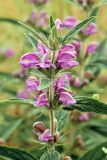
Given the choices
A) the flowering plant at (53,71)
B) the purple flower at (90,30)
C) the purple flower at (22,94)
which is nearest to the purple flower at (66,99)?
the flowering plant at (53,71)

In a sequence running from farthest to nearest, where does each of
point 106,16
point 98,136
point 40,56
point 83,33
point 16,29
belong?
1. point 106,16
2. point 16,29
3. point 98,136
4. point 83,33
5. point 40,56

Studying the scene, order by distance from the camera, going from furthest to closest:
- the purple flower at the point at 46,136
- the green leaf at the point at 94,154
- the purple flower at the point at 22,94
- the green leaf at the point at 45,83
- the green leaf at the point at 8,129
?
the purple flower at the point at 22,94
the green leaf at the point at 8,129
the green leaf at the point at 94,154
the purple flower at the point at 46,136
the green leaf at the point at 45,83

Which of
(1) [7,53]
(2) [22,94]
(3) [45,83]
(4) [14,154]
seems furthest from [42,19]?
(3) [45,83]

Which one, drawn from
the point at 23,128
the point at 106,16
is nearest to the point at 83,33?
the point at 23,128

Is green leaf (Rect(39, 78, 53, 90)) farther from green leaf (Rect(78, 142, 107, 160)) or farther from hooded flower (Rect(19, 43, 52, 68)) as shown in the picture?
green leaf (Rect(78, 142, 107, 160))

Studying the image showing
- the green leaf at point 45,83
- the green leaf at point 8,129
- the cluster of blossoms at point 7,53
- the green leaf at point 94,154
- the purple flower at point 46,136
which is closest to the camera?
the green leaf at point 45,83

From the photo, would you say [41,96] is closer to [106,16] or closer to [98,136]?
[98,136]

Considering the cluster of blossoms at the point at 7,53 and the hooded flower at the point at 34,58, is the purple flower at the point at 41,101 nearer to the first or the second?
the hooded flower at the point at 34,58
